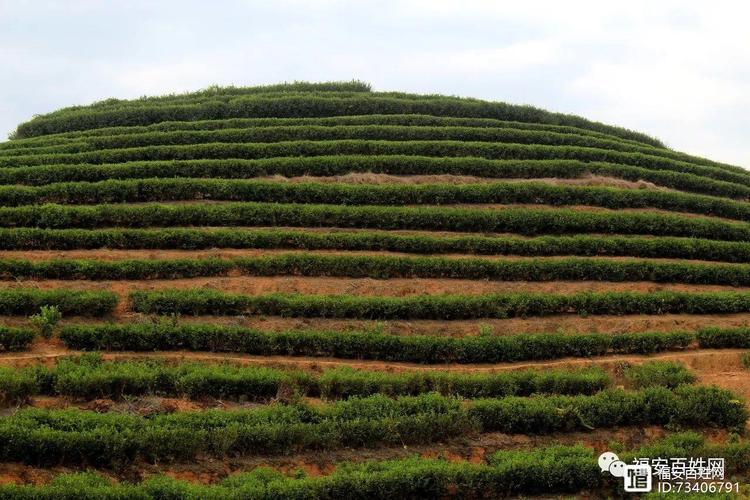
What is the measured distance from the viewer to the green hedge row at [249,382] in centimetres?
1295

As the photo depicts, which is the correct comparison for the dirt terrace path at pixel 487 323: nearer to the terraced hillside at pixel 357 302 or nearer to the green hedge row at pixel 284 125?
the terraced hillside at pixel 357 302

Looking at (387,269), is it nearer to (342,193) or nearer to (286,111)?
(342,193)

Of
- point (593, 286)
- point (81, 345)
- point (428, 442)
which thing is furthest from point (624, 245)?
point (81, 345)

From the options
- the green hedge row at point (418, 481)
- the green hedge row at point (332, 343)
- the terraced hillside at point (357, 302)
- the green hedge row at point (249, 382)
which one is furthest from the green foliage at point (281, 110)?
the green hedge row at point (418, 481)

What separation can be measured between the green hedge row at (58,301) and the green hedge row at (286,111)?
14124mm

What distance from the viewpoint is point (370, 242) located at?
20.4m

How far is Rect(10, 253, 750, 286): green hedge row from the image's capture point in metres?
17.9

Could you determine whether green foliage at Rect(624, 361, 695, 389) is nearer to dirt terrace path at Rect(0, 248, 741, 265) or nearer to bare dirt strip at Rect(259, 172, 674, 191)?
dirt terrace path at Rect(0, 248, 741, 265)

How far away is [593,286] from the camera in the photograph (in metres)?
19.8

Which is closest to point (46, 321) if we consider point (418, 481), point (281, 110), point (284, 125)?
point (418, 481)

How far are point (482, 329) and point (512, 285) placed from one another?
9.77 feet

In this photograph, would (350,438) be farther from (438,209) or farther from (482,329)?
(438,209)

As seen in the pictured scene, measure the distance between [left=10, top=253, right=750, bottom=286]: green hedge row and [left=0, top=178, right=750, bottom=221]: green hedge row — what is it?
11.9ft

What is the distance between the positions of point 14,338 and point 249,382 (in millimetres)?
4912
